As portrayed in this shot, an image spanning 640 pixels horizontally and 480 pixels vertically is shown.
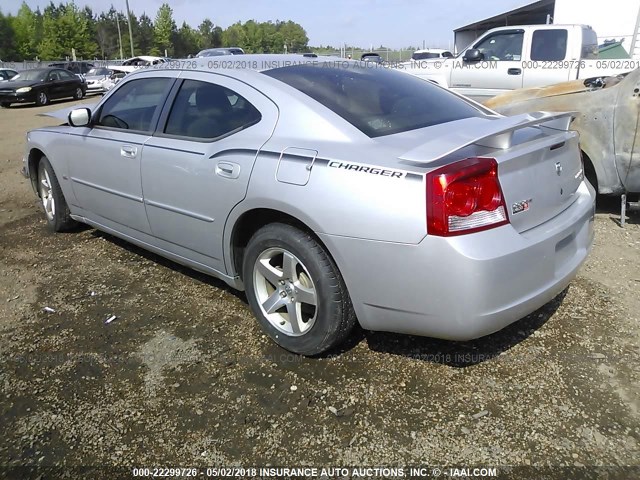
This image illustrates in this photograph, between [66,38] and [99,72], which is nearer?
[99,72]

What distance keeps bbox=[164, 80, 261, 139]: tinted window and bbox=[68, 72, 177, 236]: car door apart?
0.67 feet

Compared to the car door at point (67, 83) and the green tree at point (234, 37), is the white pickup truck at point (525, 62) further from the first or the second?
the green tree at point (234, 37)

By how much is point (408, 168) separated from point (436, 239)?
1.10 feet

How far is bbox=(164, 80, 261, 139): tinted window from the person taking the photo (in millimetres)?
3141

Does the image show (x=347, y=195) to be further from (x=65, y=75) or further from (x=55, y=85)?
(x=65, y=75)

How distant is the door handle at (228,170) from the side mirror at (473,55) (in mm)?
7527

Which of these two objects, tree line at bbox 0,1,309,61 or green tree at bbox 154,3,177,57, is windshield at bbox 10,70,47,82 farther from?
green tree at bbox 154,3,177,57

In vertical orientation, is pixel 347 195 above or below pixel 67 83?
below

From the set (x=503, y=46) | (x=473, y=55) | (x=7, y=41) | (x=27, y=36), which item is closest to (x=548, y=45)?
(x=503, y=46)

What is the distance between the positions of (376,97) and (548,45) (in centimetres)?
720

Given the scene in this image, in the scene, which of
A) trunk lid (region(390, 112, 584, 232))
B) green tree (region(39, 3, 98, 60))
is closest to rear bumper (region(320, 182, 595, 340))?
A: trunk lid (region(390, 112, 584, 232))

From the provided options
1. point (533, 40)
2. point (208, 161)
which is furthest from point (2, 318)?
point (533, 40)

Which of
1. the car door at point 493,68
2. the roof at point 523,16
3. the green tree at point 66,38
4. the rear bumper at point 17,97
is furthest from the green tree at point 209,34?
the car door at point 493,68

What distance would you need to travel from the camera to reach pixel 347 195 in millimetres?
2471
